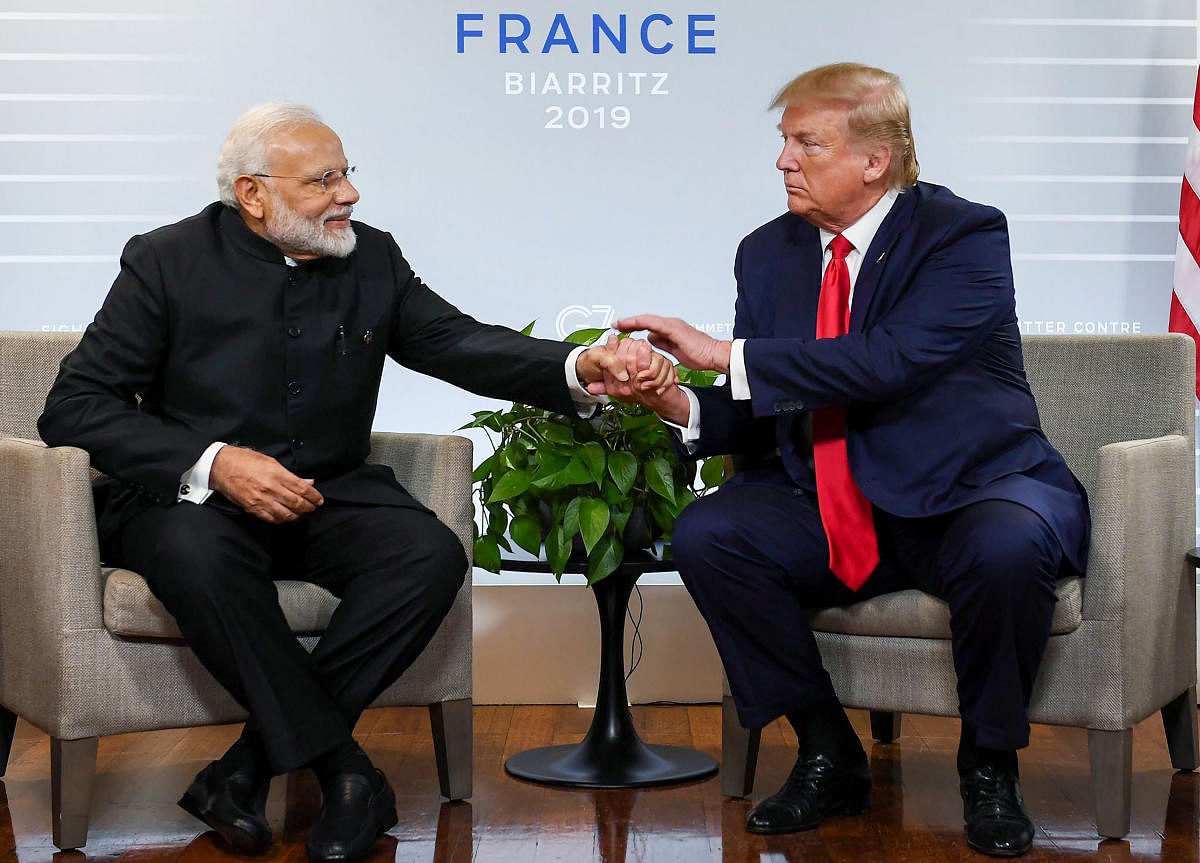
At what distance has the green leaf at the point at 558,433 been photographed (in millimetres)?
2729

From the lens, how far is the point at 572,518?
2.65 meters

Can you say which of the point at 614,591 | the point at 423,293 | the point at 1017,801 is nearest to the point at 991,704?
the point at 1017,801

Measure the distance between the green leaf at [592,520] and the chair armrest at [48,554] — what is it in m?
0.84

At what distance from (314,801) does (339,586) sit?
1.40ft

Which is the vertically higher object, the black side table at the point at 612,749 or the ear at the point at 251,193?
the ear at the point at 251,193

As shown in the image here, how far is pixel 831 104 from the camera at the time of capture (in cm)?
261

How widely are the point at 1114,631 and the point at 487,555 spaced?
115cm

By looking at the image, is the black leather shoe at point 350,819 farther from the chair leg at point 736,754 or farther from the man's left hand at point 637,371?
the man's left hand at point 637,371

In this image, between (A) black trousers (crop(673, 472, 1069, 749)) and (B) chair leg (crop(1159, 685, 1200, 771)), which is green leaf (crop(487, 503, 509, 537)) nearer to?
(A) black trousers (crop(673, 472, 1069, 749))

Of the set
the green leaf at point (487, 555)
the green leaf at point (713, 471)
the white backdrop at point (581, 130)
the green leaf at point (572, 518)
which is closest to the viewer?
the green leaf at point (572, 518)

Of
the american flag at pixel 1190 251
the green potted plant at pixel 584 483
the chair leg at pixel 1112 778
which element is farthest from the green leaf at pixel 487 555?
the american flag at pixel 1190 251

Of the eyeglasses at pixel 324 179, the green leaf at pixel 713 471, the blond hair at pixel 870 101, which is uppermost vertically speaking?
the blond hair at pixel 870 101

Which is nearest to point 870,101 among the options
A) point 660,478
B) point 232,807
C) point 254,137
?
point 660,478

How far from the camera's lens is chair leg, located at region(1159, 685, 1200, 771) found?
2.77 m
